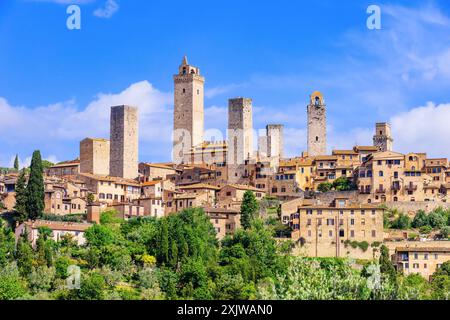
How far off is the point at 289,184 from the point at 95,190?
43.2ft

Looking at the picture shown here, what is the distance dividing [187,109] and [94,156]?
12725 millimetres

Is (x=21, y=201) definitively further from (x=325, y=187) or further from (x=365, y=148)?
(x=365, y=148)

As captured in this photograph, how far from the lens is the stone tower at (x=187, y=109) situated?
86.2 m

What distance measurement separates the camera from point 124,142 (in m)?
77.6

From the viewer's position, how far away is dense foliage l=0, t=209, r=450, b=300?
4919 cm

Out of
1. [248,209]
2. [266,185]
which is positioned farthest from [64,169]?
[248,209]

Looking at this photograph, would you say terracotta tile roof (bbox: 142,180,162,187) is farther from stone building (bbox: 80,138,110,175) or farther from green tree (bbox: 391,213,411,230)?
green tree (bbox: 391,213,411,230)

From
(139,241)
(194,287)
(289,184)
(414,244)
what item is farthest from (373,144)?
(194,287)

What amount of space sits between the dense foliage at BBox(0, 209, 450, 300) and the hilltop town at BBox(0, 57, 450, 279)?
2.01 m

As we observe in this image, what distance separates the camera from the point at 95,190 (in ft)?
234

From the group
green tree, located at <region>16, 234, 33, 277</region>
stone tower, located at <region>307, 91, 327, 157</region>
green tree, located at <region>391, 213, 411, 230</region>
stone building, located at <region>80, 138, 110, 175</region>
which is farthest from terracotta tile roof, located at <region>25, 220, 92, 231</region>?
stone tower, located at <region>307, 91, 327, 157</region>

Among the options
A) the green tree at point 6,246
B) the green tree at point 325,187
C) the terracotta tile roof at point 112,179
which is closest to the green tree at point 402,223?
the green tree at point 325,187

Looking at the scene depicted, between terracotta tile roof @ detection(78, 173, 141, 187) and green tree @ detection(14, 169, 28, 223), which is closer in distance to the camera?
green tree @ detection(14, 169, 28, 223)

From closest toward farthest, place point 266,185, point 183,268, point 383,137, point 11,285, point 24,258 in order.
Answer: point 11,285, point 24,258, point 183,268, point 266,185, point 383,137
